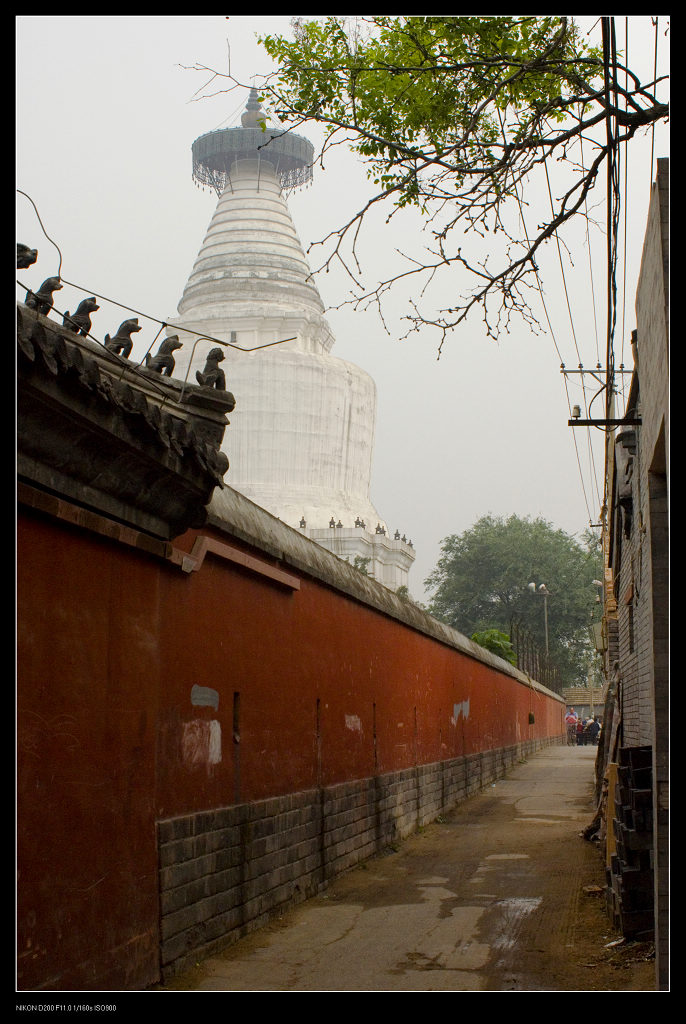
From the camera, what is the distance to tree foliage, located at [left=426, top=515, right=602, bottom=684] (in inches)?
2719

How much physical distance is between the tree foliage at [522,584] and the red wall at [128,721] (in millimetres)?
59476

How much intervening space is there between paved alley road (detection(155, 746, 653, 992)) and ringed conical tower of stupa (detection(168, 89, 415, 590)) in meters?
38.9

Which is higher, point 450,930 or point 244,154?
point 244,154

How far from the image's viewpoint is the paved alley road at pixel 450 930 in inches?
268

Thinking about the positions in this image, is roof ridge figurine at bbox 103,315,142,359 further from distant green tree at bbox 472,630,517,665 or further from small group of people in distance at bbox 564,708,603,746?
small group of people in distance at bbox 564,708,603,746

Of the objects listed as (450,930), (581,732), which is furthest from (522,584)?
(450,930)

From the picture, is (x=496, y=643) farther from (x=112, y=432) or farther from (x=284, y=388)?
(x=112, y=432)

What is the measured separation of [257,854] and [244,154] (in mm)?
60671

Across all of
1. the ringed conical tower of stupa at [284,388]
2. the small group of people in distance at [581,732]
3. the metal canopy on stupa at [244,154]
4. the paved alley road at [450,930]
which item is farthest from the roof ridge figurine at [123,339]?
the metal canopy on stupa at [244,154]

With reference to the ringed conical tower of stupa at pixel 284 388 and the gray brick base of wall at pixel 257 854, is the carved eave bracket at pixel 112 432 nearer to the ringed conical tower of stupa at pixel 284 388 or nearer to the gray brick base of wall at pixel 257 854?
the gray brick base of wall at pixel 257 854

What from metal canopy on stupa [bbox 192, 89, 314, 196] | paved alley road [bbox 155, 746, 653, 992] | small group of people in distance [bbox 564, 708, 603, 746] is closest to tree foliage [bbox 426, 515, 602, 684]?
small group of people in distance [bbox 564, 708, 603, 746]

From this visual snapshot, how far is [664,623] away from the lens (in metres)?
6.00

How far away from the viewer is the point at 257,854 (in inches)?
331

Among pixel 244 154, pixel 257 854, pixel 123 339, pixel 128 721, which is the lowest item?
pixel 257 854
